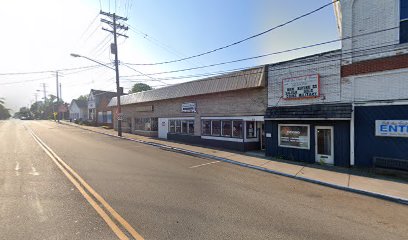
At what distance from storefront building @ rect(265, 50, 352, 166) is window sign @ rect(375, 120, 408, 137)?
3.74 ft

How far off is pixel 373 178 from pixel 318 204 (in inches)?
170

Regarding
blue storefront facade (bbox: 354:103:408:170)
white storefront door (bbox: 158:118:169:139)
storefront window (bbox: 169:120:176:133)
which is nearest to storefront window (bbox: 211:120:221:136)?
storefront window (bbox: 169:120:176:133)

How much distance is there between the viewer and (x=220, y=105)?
1673 centimetres

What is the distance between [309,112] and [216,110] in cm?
713

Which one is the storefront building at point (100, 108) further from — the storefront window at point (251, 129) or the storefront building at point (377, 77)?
the storefront building at point (377, 77)

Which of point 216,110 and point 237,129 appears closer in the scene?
point 237,129

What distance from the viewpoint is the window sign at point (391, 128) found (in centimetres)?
916

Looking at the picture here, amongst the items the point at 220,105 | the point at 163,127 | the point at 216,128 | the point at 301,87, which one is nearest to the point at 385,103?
the point at 301,87

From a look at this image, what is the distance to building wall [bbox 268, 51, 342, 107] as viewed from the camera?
1105 cm

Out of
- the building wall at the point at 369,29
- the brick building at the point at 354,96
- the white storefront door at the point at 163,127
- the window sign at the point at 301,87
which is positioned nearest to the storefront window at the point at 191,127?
the white storefront door at the point at 163,127

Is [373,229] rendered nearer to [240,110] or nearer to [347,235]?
[347,235]

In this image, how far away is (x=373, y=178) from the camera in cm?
877

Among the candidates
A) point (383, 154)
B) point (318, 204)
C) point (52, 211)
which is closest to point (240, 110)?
point (383, 154)

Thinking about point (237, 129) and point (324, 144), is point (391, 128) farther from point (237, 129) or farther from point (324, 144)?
point (237, 129)
